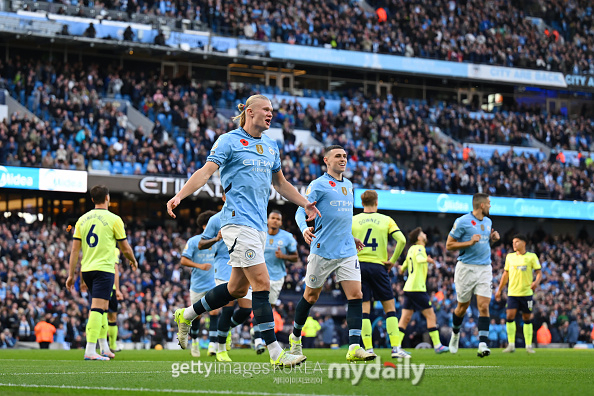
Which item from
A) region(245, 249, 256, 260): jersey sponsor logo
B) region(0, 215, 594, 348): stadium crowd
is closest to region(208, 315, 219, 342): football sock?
region(245, 249, 256, 260): jersey sponsor logo

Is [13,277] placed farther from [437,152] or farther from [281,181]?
[437,152]

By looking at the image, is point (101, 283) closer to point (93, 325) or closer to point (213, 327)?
point (93, 325)

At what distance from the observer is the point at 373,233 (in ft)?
42.3

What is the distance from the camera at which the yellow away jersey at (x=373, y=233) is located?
12.8 meters

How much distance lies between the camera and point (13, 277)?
24938mm

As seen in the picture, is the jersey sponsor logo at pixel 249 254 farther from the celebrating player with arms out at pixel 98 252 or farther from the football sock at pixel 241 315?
the football sock at pixel 241 315

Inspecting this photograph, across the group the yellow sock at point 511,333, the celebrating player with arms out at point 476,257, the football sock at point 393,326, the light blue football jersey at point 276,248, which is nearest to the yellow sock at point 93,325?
the light blue football jersey at point 276,248

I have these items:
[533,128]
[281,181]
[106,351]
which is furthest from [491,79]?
[281,181]

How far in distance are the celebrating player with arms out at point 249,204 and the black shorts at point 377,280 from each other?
4295 mm

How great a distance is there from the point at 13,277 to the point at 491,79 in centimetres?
2838

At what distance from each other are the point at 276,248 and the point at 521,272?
591 cm

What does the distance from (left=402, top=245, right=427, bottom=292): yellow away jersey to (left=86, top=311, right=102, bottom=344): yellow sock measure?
661 cm

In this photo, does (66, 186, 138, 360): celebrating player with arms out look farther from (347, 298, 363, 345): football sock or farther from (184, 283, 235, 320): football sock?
(347, 298, 363, 345): football sock

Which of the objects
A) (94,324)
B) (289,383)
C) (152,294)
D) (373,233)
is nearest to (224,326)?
(94,324)
